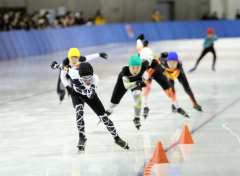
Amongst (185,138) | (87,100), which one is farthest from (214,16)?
(87,100)

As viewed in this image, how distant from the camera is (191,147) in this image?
701cm

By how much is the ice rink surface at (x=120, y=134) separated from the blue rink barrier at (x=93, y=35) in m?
9.19

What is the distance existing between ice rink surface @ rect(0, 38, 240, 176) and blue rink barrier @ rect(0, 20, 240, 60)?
30.1 feet

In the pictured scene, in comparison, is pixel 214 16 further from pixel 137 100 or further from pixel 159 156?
pixel 159 156

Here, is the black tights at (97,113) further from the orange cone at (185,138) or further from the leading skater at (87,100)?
the orange cone at (185,138)


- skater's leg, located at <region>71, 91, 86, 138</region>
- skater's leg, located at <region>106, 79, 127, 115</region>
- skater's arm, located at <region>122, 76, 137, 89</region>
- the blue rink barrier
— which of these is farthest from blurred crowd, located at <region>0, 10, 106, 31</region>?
skater's leg, located at <region>71, 91, 86, 138</region>

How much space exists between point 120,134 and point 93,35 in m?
24.8

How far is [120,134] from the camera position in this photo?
8086 mm

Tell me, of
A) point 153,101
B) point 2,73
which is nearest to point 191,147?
point 153,101

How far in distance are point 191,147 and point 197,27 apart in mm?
36602

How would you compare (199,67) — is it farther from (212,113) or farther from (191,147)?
(191,147)

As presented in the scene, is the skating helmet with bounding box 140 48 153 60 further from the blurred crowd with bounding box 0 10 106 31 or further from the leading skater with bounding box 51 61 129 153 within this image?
the blurred crowd with bounding box 0 10 106 31

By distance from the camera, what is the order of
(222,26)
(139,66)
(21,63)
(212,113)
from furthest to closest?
(222,26)
(21,63)
(212,113)
(139,66)

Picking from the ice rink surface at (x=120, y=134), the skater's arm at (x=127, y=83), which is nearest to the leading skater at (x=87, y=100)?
the ice rink surface at (x=120, y=134)
